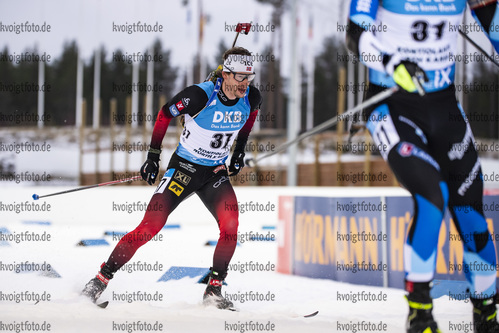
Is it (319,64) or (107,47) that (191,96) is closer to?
(319,64)

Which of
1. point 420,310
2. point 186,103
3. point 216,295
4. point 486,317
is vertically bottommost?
point 216,295

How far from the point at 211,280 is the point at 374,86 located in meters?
2.38

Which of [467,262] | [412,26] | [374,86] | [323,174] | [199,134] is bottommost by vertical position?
[323,174]

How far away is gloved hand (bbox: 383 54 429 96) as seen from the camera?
3111 mm

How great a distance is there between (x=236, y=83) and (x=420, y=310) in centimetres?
254

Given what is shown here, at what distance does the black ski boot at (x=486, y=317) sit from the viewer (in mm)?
3314

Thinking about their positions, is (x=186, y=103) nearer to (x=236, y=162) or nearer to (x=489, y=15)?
(x=236, y=162)

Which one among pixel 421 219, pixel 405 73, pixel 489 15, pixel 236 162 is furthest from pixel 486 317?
pixel 236 162

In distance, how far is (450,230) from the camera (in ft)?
18.6

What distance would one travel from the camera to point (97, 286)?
16.4 ft

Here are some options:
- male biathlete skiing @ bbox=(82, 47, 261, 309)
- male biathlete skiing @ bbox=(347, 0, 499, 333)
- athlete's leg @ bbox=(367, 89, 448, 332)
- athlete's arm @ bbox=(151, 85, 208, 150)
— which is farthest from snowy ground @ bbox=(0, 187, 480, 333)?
athlete's arm @ bbox=(151, 85, 208, 150)

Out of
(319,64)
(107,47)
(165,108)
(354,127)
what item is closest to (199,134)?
(165,108)

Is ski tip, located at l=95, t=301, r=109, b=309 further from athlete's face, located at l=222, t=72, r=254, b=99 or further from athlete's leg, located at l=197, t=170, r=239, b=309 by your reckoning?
athlete's face, located at l=222, t=72, r=254, b=99

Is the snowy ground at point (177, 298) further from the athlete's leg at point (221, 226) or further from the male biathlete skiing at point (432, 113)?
the male biathlete skiing at point (432, 113)
